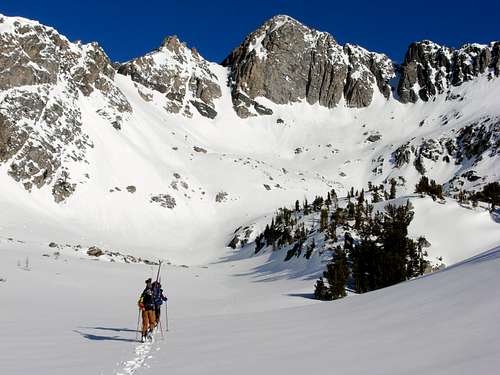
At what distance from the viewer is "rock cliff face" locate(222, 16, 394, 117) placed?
517ft

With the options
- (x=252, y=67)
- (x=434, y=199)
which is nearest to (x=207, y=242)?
(x=434, y=199)

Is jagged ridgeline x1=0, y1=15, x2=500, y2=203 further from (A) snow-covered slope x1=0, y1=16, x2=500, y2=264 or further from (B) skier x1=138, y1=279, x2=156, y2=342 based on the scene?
(B) skier x1=138, y1=279, x2=156, y2=342

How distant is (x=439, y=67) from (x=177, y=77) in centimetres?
8659

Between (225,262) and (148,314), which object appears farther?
(225,262)

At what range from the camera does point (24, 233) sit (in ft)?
185

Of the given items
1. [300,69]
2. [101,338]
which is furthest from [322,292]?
[300,69]

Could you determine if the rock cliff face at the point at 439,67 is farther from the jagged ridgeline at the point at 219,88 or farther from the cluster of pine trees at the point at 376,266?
the cluster of pine trees at the point at 376,266

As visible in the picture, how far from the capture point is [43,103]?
82.2 meters

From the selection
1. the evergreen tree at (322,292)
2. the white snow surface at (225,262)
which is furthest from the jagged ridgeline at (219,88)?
the evergreen tree at (322,292)

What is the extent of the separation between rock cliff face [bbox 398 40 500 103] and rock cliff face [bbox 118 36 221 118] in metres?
65.0

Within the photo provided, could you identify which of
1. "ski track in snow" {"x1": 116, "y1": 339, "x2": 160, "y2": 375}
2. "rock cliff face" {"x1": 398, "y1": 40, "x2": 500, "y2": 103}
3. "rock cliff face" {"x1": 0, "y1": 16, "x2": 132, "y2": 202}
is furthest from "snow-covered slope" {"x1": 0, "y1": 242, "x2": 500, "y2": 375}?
"rock cliff face" {"x1": 398, "y1": 40, "x2": 500, "y2": 103}

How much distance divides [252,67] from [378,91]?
45.5 metres

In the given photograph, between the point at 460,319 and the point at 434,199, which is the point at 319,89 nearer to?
the point at 434,199

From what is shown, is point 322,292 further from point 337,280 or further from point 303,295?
point 303,295
